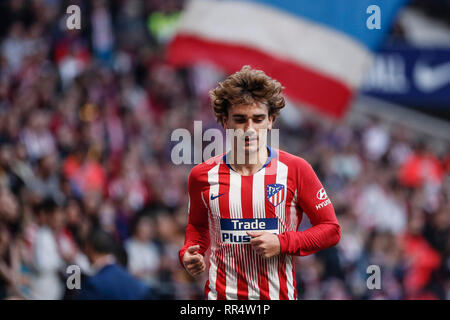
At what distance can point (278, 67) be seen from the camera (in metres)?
8.30

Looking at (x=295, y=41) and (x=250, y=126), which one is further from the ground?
(x=295, y=41)

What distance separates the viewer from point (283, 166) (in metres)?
4.28

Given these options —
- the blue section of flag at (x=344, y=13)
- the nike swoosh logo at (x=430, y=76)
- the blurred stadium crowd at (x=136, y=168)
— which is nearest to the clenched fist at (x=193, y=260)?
the blurred stadium crowd at (x=136, y=168)

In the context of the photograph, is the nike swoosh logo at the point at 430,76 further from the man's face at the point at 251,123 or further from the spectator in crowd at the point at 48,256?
the man's face at the point at 251,123

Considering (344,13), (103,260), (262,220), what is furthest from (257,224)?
(344,13)

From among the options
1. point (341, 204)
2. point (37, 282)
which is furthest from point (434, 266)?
point (37, 282)

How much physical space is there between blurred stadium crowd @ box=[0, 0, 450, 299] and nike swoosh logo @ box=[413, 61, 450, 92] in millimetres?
1487

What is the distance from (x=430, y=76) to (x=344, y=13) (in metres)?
7.41

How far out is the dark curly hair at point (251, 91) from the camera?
4.18m

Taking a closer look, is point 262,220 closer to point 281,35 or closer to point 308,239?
point 308,239

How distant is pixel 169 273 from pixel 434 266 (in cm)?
471

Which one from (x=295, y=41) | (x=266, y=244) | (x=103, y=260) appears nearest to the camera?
(x=266, y=244)

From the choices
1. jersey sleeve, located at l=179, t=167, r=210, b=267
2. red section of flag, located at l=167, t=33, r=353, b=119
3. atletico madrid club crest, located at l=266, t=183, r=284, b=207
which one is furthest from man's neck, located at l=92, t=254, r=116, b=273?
red section of flag, located at l=167, t=33, r=353, b=119

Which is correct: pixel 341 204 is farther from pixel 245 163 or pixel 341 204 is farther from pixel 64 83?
pixel 245 163
